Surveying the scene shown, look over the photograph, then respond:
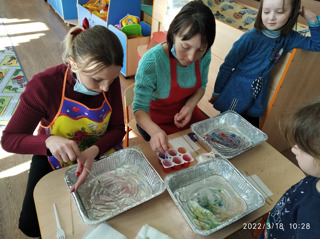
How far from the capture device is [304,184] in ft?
2.52

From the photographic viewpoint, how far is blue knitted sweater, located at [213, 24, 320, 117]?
1448mm

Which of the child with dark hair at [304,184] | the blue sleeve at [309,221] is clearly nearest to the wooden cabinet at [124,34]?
the child with dark hair at [304,184]

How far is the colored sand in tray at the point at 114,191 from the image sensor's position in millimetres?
819

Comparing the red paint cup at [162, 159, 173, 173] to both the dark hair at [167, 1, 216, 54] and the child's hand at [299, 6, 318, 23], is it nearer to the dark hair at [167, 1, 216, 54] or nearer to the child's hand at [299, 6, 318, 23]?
the dark hair at [167, 1, 216, 54]

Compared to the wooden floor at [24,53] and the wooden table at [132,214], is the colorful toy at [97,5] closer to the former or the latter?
the wooden floor at [24,53]

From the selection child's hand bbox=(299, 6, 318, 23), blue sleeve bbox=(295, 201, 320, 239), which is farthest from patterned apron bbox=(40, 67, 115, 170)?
child's hand bbox=(299, 6, 318, 23)

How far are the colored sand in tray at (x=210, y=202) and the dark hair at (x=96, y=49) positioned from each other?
21.7 inches

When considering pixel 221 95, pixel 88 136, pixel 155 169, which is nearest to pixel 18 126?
pixel 88 136

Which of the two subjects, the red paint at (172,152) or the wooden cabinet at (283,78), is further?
the wooden cabinet at (283,78)

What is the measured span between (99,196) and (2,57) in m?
2.99

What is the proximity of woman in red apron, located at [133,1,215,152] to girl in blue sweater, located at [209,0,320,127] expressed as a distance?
0.32 meters

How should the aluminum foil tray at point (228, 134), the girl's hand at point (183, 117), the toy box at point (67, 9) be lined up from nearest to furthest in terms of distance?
the aluminum foil tray at point (228, 134) → the girl's hand at point (183, 117) → the toy box at point (67, 9)

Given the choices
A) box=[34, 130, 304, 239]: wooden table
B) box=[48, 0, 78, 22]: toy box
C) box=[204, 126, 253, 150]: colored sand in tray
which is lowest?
box=[48, 0, 78, 22]: toy box

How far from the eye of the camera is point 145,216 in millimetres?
792
